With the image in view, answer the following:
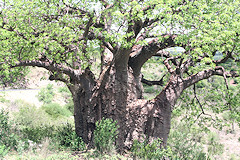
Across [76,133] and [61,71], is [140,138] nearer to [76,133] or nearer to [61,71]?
[76,133]

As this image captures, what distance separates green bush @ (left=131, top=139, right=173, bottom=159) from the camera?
7.59 m

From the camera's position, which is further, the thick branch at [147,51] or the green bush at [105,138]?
the thick branch at [147,51]

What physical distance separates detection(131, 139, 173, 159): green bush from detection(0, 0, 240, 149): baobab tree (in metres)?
0.52

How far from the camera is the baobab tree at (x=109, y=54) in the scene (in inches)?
306

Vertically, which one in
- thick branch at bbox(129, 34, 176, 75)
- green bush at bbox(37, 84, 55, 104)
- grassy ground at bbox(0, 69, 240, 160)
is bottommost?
grassy ground at bbox(0, 69, 240, 160)

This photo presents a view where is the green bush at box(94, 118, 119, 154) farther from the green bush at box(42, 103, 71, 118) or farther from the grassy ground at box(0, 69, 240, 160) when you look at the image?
the green bush at box(42, 103, 71, 118)

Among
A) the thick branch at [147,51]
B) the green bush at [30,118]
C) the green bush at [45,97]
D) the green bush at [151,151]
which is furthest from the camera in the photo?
the green bush at [45,97]

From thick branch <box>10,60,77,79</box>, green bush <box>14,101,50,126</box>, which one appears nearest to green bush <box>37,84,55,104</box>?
green bush <box>14,101,50,126</box>

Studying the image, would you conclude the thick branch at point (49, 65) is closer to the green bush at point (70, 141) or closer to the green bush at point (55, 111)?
the green bush at point (70, 141)

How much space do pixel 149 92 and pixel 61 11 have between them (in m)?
28.5

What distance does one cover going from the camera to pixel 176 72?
855cm

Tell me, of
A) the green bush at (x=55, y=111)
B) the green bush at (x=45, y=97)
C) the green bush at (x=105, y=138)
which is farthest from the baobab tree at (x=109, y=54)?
the green bush at (x=45, y=97)

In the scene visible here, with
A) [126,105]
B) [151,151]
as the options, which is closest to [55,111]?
[126,105]

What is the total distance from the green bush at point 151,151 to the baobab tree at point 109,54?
523 millimetres
